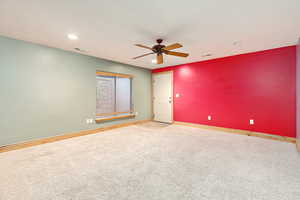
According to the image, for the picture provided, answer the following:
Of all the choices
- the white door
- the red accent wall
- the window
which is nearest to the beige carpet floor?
the red accent wall

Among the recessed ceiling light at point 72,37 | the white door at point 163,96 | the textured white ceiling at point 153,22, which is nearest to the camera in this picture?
the textured white ceiling at point 153,22

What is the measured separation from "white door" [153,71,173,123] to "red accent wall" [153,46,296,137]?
1.58ft

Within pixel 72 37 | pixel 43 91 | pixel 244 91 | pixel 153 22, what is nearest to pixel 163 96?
pixel 244 91

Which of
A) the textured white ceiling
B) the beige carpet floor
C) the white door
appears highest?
the textured white ceiling

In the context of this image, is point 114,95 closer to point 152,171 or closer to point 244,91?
point 152,171

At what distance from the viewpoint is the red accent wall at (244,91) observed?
317 cm

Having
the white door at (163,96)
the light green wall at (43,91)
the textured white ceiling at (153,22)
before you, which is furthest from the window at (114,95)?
the textured white ceiling at (153,22)

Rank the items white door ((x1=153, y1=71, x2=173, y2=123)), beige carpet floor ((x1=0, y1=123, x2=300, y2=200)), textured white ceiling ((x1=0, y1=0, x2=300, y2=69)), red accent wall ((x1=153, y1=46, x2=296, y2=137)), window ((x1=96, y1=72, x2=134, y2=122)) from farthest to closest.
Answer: white door ((x1=153, y1=71, x2=173, y2=123)), window ((x1=96, y1=72, x2=134, y2=122)), red accent wall ((x1=153, y1=46, x2=296, y2=137)), textured white ceiling ((x1=0, y1=0, x2=300, y2=69)), beige carpet floor ((x1=0, y1=123, x2=300, y2=200))

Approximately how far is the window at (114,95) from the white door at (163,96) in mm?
1198

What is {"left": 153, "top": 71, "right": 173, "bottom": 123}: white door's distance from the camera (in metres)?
5.26

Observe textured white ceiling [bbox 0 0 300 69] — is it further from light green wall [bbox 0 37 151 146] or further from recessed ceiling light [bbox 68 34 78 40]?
light green wall [bbox 0 37 151 146]

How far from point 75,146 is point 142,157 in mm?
1604

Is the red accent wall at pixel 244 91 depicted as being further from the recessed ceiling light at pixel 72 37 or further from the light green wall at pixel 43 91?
the recessed ceiling light at pixel 72 37

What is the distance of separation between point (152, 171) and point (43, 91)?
316 cm
